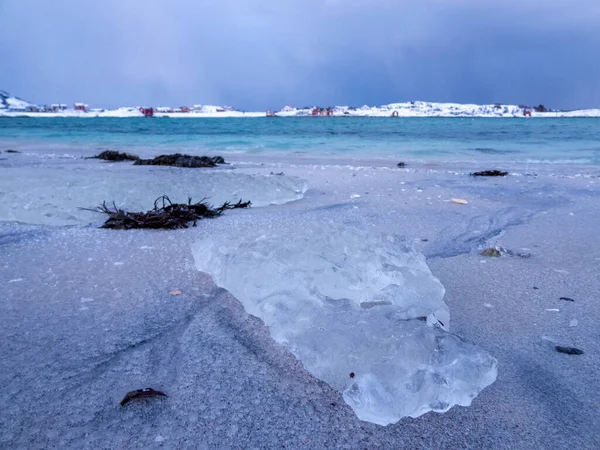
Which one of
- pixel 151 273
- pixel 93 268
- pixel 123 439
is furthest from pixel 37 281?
pixel 123 439

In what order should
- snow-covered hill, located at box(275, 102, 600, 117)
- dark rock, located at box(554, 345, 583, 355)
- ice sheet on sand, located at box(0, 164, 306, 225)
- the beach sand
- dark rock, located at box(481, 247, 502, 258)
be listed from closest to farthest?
the beach sand < dark rock, located at box(554, 345, 583, 355) < dark rock, located at box(481, 247, 502, 258) < ice sheet on sand, located at box(0, 164, 306, 225) < snow-covered hill, located at box(275, 102, 600, 117)

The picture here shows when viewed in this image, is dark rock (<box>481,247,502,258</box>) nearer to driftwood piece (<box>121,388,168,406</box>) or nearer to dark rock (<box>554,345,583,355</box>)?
dark rock (<box>554,345,583,355</box>)

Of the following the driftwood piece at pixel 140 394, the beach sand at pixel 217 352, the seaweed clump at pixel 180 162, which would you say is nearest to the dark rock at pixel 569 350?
the beach sand at pixel 217 352

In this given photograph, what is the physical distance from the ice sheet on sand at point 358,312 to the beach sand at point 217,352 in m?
0.08

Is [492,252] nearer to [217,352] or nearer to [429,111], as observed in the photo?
[217,352]

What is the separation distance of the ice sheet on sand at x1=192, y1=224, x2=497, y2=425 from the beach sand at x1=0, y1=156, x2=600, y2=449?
8 cm

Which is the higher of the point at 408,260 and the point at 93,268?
the point at 408,260

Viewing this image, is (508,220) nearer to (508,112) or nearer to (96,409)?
(96,409)

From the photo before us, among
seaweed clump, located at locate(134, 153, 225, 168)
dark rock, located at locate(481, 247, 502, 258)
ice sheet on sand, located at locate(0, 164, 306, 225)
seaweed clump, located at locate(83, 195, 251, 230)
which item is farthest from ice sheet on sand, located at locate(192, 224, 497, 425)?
seaweed clump, located at locate(134, 153, 225, 168)

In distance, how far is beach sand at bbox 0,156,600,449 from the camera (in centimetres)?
123

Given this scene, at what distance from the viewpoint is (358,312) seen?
61.8 inches

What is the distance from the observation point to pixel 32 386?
54.7 inches

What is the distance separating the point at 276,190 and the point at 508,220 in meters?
2.06

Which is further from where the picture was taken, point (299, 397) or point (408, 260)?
point (408, 260)
